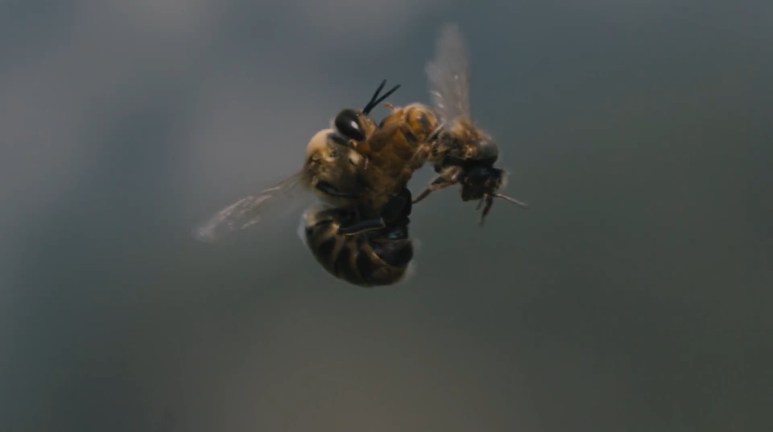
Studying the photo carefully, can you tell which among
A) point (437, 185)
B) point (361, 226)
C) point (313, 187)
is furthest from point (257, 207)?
point (437, 185)

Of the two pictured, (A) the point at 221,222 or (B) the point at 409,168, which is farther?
(A) the point at 221,222

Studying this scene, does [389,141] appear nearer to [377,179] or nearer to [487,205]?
[377,179]

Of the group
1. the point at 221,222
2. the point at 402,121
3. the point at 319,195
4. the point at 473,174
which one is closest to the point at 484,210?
the point at 473,174

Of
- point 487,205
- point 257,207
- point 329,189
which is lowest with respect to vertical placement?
point 257,207

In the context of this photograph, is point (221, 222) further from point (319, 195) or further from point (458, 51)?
point (458, 51)

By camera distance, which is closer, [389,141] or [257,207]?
[389,141]

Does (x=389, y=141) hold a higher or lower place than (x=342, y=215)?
higher

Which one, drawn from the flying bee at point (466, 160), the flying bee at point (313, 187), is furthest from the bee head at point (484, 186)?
the flying bee at point (313, 187)

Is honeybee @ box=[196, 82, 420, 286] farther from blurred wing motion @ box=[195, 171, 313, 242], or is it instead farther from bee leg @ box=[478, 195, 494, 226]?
bee leg @ box=[478, 195, 494, 226]
